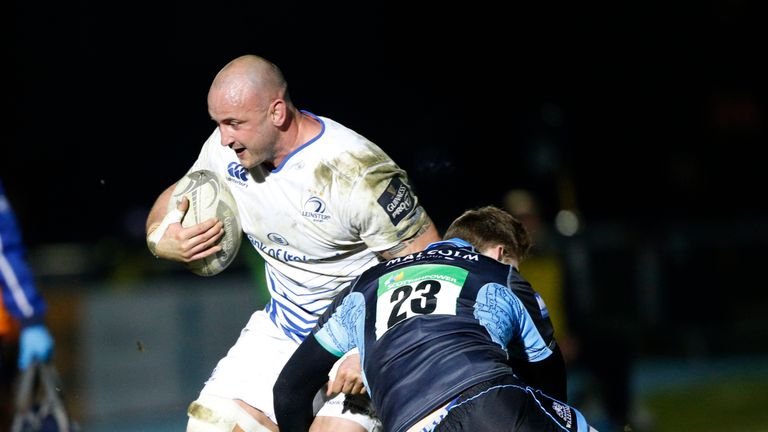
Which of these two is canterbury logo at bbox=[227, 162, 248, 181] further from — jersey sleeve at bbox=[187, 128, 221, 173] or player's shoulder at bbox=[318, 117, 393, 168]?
player's shoulder at bbox=[318, 117, 393, 168]

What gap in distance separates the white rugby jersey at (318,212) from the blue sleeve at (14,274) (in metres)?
2.21

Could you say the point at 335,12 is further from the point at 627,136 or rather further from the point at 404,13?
the point at 627,136

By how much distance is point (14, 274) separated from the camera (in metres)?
6.53

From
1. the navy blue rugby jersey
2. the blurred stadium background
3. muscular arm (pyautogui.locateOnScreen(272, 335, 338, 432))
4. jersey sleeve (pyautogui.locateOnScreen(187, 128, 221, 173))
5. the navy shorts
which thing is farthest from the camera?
the blurred stadium background

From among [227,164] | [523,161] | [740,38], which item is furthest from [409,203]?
[740,38]

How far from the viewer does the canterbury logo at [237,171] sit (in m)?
4.60

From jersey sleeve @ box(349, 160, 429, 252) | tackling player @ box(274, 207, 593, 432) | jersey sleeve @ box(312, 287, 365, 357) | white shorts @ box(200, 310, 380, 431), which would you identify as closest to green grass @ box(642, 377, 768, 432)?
white shorts @ box(200, 310, 380, 431)

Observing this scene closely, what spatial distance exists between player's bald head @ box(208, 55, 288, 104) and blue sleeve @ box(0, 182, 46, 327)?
269cm

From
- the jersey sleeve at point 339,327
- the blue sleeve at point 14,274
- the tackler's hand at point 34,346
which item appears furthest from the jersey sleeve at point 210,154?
the tackler's hand at point 34,346

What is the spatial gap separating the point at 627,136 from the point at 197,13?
7.13 m

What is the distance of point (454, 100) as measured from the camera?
16719 millimetres

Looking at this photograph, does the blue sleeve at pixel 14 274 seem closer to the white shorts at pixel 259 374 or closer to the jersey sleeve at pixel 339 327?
the white shorts at pixel 259 374

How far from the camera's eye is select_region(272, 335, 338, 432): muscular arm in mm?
4098

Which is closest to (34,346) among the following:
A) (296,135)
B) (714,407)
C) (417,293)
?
(296,135)
